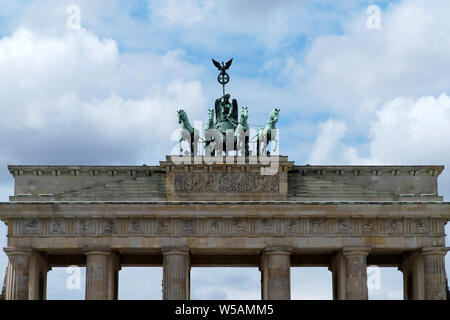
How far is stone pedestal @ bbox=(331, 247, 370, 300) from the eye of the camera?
227 ft

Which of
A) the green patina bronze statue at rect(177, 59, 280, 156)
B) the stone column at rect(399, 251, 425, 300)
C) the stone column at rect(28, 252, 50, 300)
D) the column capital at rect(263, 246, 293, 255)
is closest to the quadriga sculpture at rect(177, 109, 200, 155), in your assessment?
the green patina bronze statue at rect(177, 59, 280, 156)

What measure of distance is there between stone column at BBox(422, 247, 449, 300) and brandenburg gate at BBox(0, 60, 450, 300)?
6 cm

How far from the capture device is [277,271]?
6950 cm

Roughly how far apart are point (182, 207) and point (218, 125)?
22.3 ft

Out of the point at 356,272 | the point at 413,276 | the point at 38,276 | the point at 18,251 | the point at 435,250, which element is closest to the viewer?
the point at 18,251

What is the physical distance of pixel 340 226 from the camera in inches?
2776

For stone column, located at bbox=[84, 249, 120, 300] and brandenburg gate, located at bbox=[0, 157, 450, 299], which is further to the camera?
brandenburg gate, located at bbox=[0, 157, 450, 299]

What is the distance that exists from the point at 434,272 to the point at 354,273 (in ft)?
16.1

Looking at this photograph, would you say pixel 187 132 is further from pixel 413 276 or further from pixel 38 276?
pixel 413 276

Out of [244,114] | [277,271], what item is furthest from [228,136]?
[277,271]

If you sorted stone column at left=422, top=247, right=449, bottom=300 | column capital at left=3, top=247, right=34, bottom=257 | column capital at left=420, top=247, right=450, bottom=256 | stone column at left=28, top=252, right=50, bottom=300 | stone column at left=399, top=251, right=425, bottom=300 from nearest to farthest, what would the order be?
1. stone column at left=422, top=247, right=449, bottom=300
2. column capital at left=3, top=247, right=34, bottom=257
3. column capital at left=420, top=247, right=450, bottom=256
4. stone column at left=28, top=252, right=50, bottom=300
5. stone column at left=399, top=251, right=425, bottom=300

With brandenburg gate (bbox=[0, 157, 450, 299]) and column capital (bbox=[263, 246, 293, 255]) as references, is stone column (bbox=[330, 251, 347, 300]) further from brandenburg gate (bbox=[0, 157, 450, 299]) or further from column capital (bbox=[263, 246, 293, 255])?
column capital (bbox=[263, 246, 293, 255])
